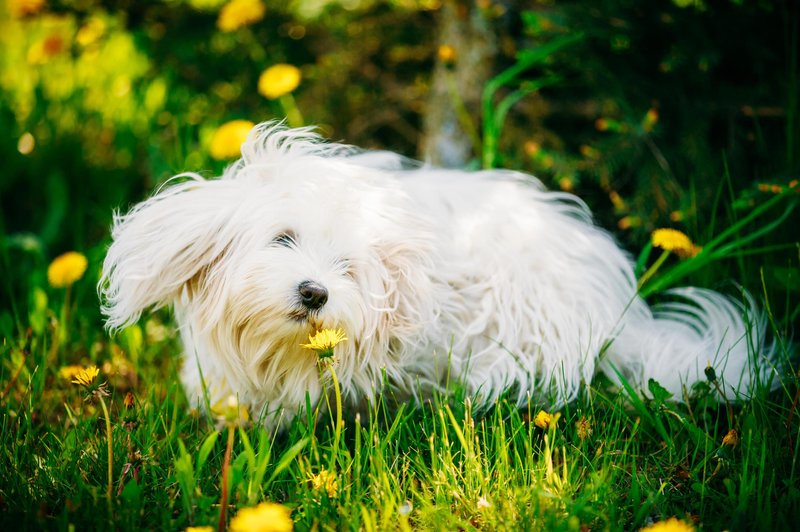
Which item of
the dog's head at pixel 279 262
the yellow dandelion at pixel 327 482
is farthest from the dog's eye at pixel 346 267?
the yellow dandelion at pixel 327 482

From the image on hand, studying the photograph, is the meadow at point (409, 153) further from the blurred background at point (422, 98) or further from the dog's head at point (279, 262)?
the dog's head at point (279, 262)

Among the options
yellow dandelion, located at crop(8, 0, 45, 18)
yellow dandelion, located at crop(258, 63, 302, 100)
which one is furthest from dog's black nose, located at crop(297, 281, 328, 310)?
yellow dandelion, located at crop(8, 0, 45, 18)

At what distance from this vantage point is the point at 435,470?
162 centimetres

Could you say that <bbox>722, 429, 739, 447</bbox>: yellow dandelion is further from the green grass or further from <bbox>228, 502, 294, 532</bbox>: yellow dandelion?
<bbox>228, 502, 294, 532</bbox>: yellow dandelion

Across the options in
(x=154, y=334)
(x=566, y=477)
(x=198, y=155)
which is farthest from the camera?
(x=198, y=155)

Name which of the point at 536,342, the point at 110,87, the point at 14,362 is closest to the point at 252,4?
the point at 110,87

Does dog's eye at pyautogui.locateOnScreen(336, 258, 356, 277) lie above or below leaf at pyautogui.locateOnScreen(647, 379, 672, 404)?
above

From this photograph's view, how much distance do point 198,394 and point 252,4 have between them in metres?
1.79

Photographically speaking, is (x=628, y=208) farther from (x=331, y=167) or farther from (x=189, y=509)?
(x=189, y=509)

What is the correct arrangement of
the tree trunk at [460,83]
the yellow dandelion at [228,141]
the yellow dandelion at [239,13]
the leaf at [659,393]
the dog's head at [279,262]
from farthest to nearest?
the tree trunk at [460,83] → the yellow dandelion at [239,13] → the yellow dandelion at [228,141] → the leaf at [659,393] → the dog's head at [279,262]

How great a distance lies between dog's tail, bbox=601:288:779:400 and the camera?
→ 1.97 meters

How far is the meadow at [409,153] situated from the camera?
1545 millimetres

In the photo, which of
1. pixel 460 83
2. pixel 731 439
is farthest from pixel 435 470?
pixel 460 83

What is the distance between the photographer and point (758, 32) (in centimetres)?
256
